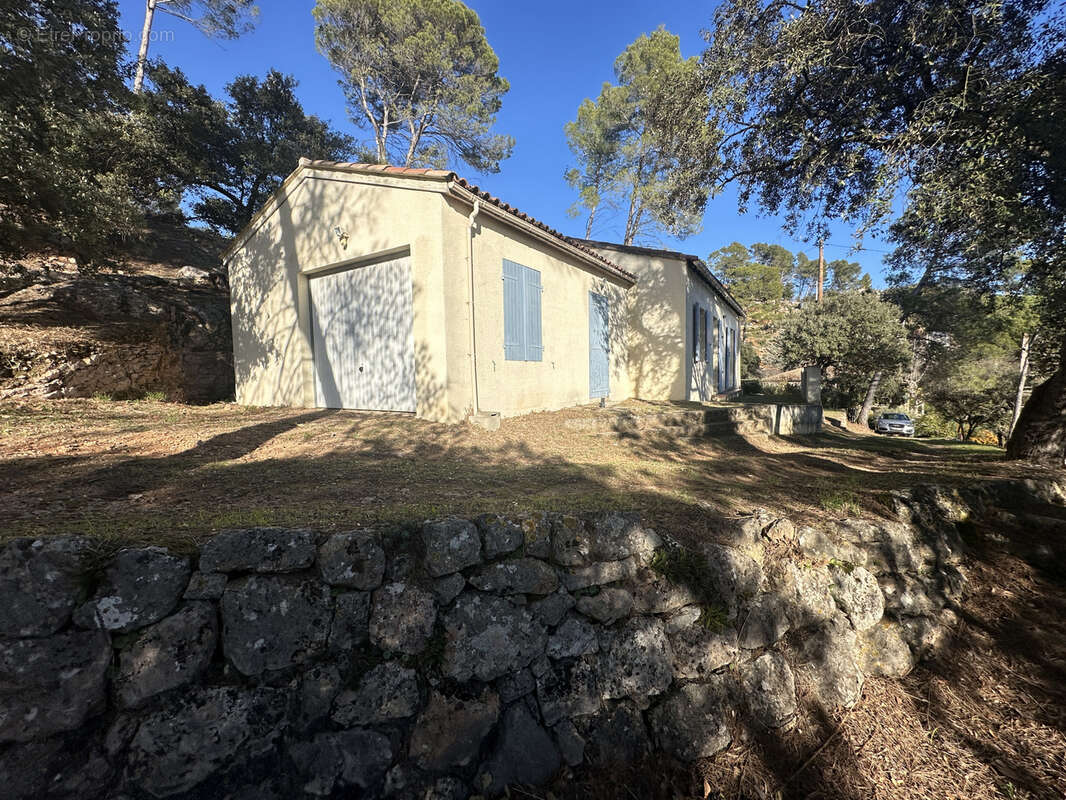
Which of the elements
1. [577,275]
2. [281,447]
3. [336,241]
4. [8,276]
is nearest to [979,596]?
[281,447]

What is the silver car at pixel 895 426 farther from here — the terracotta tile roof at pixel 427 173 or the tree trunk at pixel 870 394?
the terracotta tile roof at pixel 427 173

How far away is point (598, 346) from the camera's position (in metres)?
9.82

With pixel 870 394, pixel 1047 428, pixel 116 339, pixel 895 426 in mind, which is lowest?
pixel 895 426

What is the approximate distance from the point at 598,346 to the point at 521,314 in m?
3.06

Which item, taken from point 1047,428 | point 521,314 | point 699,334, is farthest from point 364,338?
point 1047,428

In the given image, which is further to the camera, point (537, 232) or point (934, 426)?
point (934, 426)

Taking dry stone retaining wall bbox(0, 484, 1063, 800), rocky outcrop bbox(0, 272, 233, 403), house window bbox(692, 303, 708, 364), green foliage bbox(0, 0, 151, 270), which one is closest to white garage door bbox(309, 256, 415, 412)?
green foliage bbox(0, 0, 151, 270)

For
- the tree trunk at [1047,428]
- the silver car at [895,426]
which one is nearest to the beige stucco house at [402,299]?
the tree trunk at [1047,428]

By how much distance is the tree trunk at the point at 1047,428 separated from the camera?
15.9 feet

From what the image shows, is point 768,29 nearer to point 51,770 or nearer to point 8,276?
point 51,770

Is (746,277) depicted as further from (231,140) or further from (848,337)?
(231,140)

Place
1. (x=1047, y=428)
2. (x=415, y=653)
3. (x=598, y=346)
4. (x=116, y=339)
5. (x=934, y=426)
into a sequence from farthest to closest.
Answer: (x=934, y=426)
(x=598, y=346)
(x=116, y=339)
(x=1047, y=428)
(x=415, y=653)

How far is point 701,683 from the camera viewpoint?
2414 mm

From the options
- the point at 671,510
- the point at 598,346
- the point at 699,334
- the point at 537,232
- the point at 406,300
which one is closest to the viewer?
the point at 671,510
